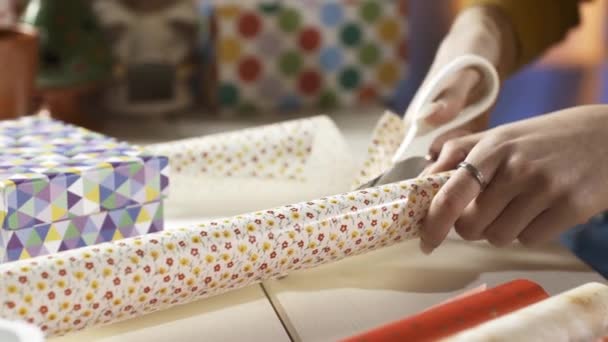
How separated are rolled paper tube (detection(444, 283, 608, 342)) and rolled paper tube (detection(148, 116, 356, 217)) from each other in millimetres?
316

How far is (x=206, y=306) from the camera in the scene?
464 millimetres

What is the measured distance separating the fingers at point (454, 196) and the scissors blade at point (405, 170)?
8 centimetres

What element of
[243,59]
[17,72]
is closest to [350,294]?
[17,72]

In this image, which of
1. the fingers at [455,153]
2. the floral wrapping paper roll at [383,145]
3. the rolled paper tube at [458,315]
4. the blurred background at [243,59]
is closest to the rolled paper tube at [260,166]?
the floral wrapping paper roll at [383,145]

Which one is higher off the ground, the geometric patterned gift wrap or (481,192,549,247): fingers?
(481,192,549,247): fingers

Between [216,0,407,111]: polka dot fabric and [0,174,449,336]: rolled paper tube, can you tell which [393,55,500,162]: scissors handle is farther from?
[216,0,407,111]: polka dot fabric

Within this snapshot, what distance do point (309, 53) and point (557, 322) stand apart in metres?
0.88

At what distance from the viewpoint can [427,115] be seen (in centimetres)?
60

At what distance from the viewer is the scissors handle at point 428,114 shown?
1.93ft

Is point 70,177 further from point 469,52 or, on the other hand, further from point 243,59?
point 243,59

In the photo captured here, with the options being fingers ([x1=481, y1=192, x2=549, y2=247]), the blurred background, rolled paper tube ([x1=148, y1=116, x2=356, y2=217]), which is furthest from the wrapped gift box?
the blurred background

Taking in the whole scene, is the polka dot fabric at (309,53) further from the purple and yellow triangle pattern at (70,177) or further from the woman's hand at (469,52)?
the purple and yellow triangle pattern at (70,177)

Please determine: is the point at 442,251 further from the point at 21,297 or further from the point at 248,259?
the point at 21,297

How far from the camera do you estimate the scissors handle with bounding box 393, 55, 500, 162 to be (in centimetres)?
59
